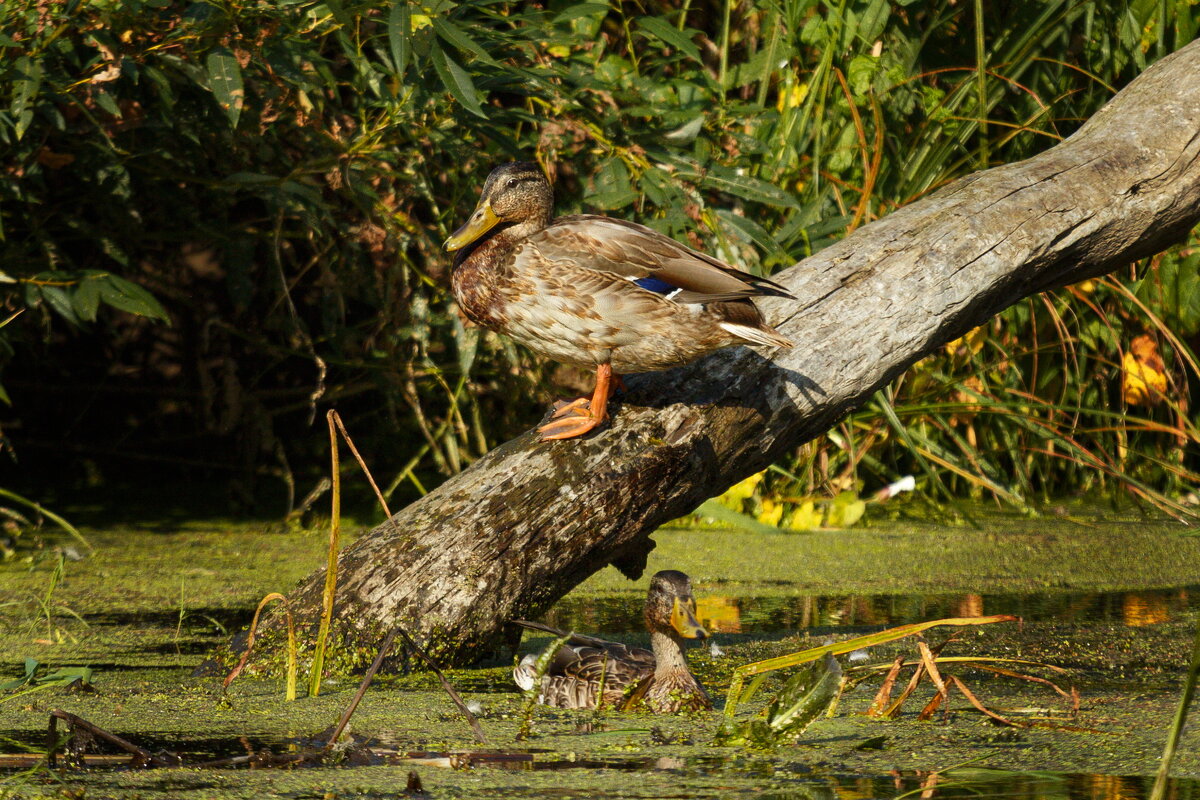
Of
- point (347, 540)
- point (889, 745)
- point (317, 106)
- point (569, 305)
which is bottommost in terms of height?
point (347, 540)

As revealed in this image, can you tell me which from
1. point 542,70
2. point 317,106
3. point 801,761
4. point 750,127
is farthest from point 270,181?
point 801,761

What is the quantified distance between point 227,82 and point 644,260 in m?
1.39

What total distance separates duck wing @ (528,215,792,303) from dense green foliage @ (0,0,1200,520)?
1.55 feet

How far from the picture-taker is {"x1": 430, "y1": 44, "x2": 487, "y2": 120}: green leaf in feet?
12.8

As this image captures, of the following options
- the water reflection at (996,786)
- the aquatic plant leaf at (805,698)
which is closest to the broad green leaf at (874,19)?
the aquatic plant leaf at (805,698)

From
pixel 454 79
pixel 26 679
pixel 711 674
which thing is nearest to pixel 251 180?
pixel 454 79

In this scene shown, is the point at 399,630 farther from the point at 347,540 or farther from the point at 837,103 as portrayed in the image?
the point at 837,103

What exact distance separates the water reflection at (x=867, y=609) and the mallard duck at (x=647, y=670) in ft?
2.63

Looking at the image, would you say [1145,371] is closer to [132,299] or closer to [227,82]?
[227,82]

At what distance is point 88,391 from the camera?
6863mm

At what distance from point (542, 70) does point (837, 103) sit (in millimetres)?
1591

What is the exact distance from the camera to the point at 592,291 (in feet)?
11.8

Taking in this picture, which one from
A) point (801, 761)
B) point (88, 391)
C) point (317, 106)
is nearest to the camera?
point (801, 761)

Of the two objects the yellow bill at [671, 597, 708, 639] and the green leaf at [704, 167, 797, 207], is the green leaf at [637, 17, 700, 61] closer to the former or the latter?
the green leaf at [704, 167, 797, 207]
